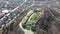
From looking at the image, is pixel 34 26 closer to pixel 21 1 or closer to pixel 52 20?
pixel 52 20

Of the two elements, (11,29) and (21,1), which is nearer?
(11,29)

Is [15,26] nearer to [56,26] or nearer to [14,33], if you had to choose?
[14,33]

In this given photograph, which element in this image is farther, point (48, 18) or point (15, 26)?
point (48, 18)

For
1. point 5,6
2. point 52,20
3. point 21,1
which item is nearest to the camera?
point 52,20

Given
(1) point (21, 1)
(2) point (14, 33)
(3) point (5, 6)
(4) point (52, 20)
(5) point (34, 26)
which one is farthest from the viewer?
(1) point (21, 1)

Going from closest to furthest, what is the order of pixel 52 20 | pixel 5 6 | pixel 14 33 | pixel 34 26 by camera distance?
pixel 14 33, pixel 34 26, pixel 52 20, pixel 5 6

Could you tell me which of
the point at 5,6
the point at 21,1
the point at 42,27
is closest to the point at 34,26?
the point at 42,27

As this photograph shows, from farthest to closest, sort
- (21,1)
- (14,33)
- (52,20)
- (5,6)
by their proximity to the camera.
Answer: (21,1), (5,6), (52,20), (14,33)

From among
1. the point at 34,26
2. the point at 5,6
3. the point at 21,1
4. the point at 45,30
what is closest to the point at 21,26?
the point at 34,26
